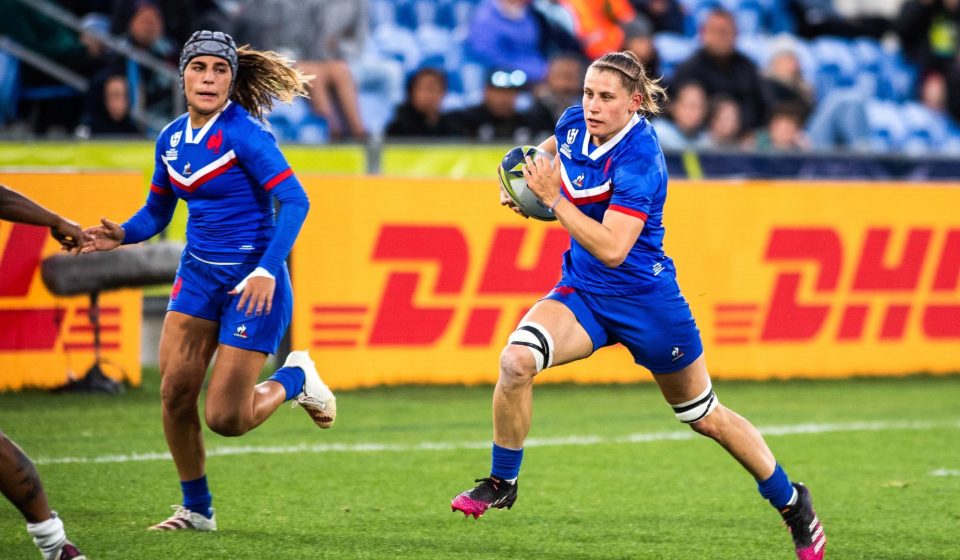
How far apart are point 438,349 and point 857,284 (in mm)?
3617

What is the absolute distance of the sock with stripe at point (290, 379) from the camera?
251 inches

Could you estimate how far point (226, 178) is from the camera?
19.5 feet

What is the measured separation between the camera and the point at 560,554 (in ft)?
19.7

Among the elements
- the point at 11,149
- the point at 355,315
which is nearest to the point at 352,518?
the point at 355,315

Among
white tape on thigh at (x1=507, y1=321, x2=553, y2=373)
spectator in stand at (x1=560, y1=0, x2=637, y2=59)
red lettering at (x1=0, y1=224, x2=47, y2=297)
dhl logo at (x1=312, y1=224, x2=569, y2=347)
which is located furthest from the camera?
spectator in stand at (x1=560, y1=0, x2=637, y2=59)

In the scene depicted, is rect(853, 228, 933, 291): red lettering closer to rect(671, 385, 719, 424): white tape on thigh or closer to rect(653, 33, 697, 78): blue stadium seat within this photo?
rect(653, 33, 697, 78): blue stadium seat

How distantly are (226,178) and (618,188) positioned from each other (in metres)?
1.64

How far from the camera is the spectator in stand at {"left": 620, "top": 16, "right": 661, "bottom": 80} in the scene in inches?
580

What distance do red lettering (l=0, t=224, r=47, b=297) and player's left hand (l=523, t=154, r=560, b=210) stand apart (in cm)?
524

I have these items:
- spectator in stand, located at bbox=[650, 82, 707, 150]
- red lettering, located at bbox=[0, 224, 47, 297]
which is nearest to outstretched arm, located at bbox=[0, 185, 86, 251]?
red lettering, located at bbox=[0, 224, 47, 297]

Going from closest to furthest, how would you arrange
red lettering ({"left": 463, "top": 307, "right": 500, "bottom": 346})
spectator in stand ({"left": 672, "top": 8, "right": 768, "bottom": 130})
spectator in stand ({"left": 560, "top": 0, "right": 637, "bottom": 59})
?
1. red lettering ({"left": 463, "top": 307, "right": 500, "bottom": 346})
2. spectator in stand ({"left": 672, "top": 8, "right": 768, "bottom": 130})
3. spectator in stand ({"left": 560, "top": 0, "right": 637, "bottom": 59})

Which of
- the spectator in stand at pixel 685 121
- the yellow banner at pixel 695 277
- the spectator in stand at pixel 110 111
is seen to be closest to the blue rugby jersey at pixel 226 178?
the yellow banner at pixel 695 277

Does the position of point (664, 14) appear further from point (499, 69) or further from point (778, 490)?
point (778, 490)

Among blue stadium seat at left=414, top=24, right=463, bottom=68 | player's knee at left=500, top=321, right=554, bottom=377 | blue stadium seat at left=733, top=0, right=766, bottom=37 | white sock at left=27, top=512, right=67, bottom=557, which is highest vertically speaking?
player's knee at left=500, top=321, right=554, bottom=377
